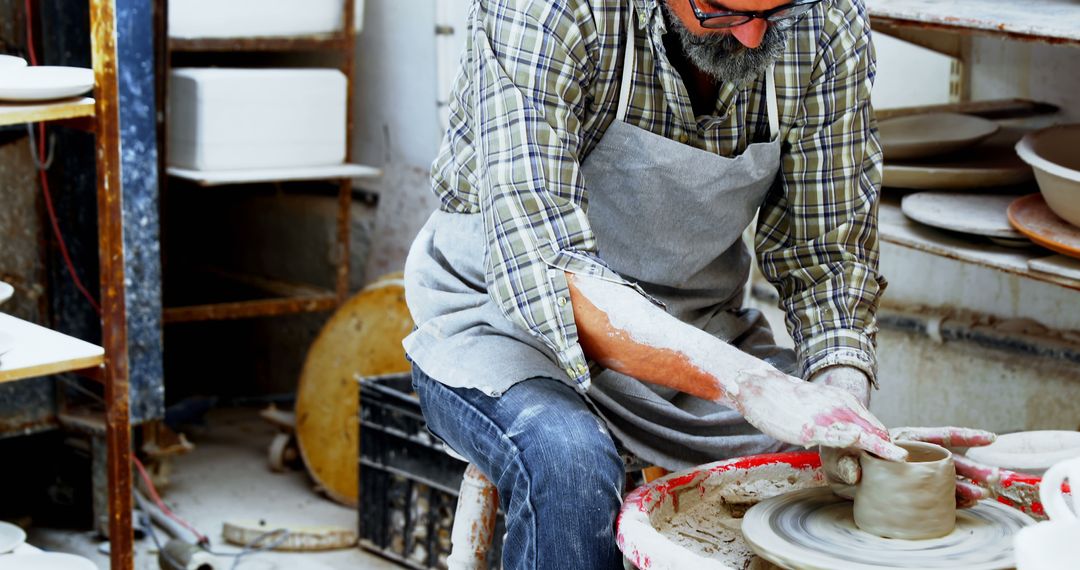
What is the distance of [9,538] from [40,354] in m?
0.51

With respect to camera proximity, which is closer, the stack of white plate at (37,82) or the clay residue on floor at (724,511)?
the clay residue on floor at (724,511)

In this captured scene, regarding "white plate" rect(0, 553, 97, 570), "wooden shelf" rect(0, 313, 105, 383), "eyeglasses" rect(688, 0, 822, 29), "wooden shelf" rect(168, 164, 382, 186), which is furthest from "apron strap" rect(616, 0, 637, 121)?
"wooden shelf" rect(168, 164, 382, 186)

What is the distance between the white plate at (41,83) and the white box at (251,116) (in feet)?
3.50

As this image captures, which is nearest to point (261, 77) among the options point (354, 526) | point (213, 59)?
point (213, 59)

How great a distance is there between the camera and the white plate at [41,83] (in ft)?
8.52

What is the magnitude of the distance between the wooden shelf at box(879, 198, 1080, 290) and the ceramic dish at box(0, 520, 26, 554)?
1977mm

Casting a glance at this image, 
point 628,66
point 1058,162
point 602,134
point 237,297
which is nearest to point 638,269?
point 602,134

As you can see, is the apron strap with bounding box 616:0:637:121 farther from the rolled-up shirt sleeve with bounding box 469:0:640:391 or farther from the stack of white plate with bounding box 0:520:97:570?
the stack of white plate with bounding box 0:520:97:570

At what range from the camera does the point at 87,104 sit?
2725 mm

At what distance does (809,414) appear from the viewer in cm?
176

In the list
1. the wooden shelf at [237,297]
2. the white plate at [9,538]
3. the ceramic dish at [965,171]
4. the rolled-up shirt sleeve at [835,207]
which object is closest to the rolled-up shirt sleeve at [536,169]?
the rolled-up shirt sleeve at [835,207]

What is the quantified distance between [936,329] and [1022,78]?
653mm

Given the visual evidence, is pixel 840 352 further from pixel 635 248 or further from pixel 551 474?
pixel 551 474

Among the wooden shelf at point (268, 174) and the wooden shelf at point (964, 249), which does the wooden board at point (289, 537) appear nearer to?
the wooden shelf at point (268, 174)
